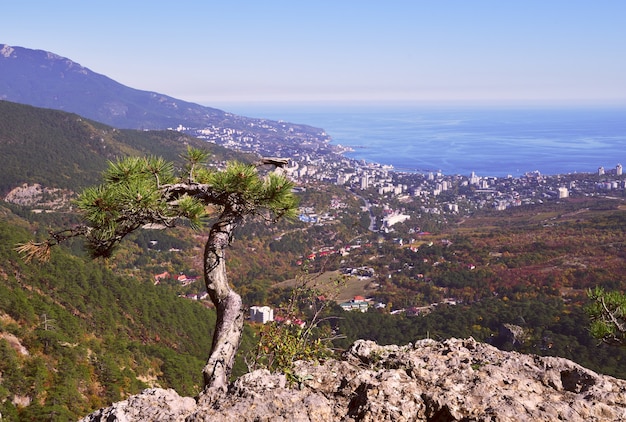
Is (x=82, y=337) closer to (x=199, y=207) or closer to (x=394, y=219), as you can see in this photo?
(x=199, y=207)

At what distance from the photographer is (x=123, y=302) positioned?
75.6 feet

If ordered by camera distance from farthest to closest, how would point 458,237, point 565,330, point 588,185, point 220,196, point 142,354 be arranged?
point 588,185 < point 458,237 < point 565,330 < point 142,354 < point 220,196

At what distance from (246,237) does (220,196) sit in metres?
50.9

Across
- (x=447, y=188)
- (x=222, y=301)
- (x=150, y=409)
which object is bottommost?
(x=447, y=188)

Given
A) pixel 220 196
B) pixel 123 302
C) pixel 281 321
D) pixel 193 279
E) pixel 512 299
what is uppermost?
pixel 220 196

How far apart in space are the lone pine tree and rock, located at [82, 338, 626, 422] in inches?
14.4

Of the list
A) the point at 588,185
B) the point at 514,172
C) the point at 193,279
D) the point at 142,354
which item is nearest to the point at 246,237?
the point at 193,279

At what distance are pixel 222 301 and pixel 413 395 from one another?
127cm

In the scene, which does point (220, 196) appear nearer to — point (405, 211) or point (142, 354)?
point (142, 354)

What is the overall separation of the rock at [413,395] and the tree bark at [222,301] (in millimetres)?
384

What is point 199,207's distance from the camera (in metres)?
2.49

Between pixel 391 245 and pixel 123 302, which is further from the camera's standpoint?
pixel 391 245

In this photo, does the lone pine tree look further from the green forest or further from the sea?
the sea

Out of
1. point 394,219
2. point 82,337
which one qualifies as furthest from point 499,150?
point 82,337
